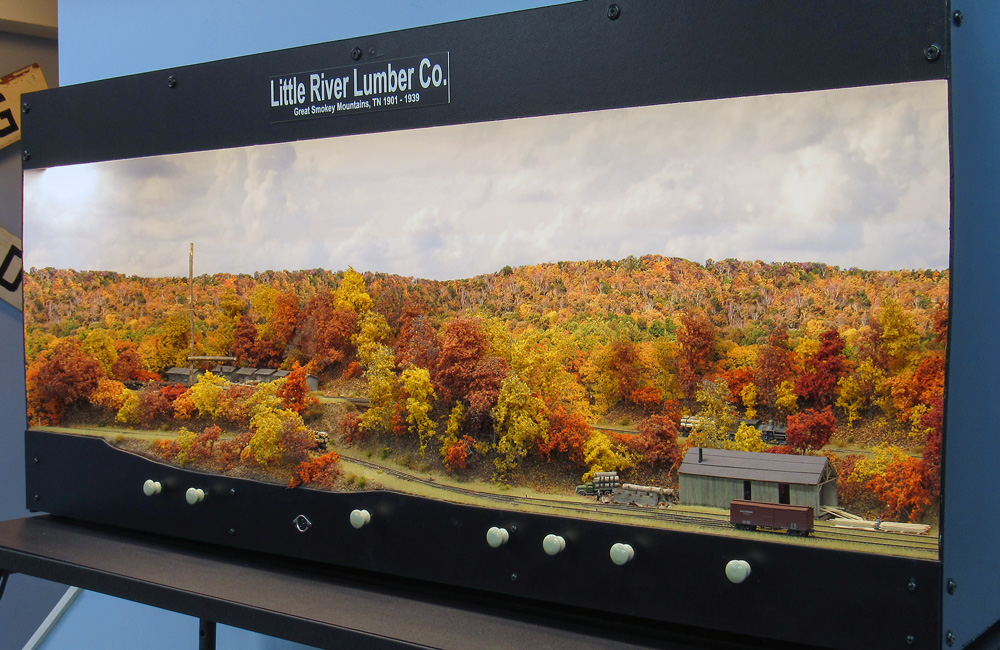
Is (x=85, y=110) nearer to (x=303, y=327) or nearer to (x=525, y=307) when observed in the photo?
(x=303, y=327)

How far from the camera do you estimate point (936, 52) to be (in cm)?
90

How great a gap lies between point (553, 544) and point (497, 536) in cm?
8

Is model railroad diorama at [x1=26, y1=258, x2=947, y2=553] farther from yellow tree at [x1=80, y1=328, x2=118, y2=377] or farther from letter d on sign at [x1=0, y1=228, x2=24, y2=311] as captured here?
letter d on sign at [x1=0, y1=228, x2=24, y2=311]

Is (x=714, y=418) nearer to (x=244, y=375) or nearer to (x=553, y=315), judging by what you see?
(x=553, y=315)

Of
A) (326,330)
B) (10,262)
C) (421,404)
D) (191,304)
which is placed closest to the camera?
(421,404)

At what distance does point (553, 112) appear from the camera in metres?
1.13

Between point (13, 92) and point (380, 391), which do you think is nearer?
point (380, 391)

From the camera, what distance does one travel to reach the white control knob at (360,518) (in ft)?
4.15

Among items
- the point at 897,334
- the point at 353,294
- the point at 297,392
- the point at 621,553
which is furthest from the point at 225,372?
the point at 897,334

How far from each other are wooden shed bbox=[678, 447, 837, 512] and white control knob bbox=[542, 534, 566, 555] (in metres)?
0.17

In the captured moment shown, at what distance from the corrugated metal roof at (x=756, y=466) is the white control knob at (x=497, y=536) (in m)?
0.25

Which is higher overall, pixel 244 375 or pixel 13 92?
pixel 13 92

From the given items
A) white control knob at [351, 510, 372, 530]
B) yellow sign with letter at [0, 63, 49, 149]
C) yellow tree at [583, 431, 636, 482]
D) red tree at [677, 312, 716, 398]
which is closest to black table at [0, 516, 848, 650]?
white control knob at [351, 510, 372, 530]

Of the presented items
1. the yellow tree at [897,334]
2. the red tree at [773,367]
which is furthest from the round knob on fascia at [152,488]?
the yellow tree at [897,334]
